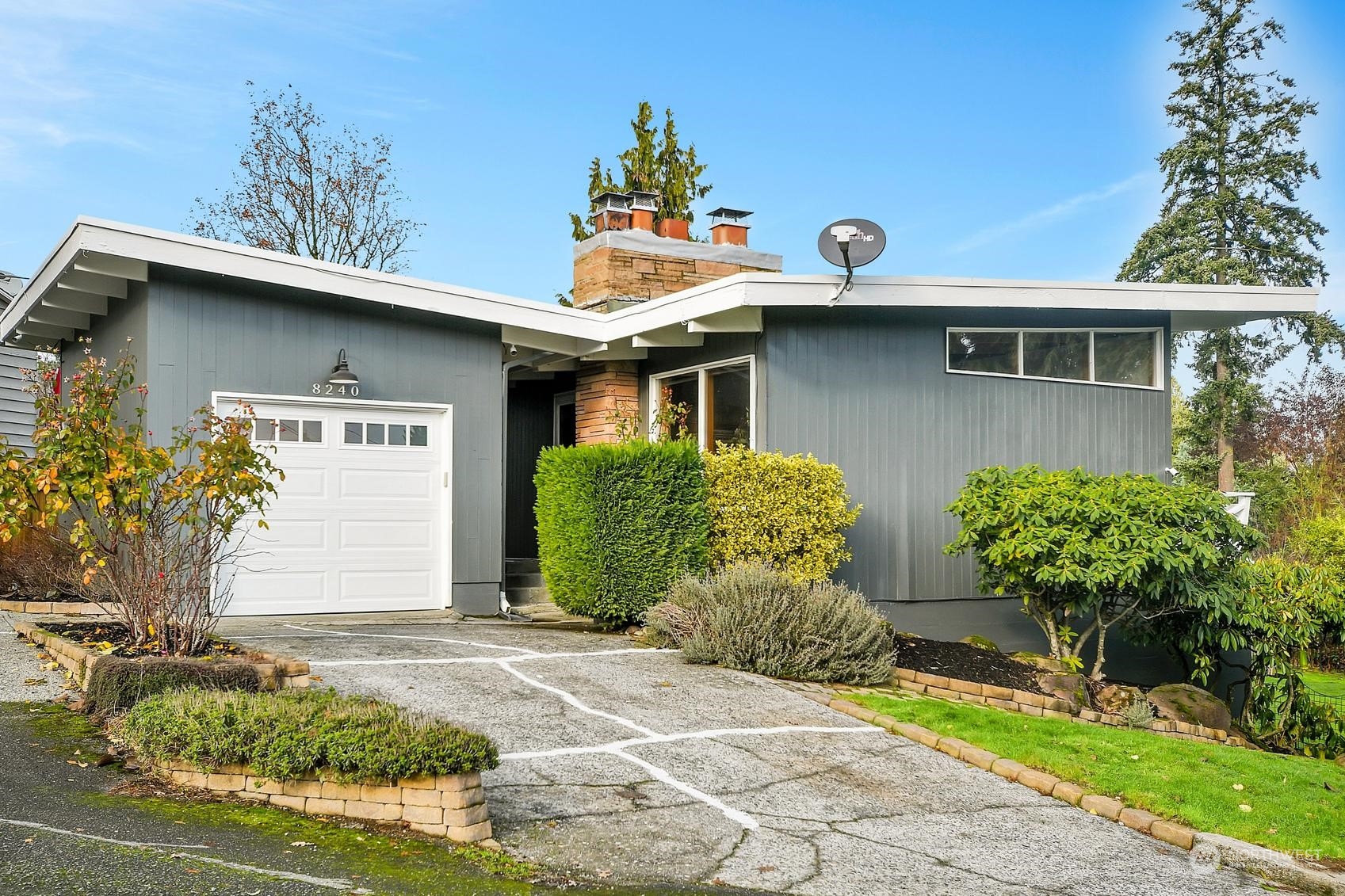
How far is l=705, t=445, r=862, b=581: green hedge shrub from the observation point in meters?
10.9

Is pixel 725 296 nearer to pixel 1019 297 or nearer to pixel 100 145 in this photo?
pixel 1019 297

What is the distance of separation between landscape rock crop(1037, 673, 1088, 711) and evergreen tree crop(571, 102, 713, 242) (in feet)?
50.3

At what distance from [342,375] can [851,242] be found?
5.10 meters

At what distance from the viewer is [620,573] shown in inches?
428

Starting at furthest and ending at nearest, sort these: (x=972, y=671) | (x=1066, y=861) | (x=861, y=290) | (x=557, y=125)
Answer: (x=557, y=125), (x=861, y=290), (x=972, y=671), (x=1066, y=861)

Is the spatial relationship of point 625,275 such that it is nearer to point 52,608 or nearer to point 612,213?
point 612,213

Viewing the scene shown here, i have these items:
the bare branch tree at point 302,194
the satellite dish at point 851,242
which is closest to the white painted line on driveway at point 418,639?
the satellite dish at point 851,242

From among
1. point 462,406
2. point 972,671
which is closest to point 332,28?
point 462,406

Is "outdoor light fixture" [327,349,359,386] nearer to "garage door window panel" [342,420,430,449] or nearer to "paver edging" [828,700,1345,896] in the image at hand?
"garage door window panel" [342,420,430,449]

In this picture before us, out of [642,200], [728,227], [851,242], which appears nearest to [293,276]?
[642,200]

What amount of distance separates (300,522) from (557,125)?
1580cm

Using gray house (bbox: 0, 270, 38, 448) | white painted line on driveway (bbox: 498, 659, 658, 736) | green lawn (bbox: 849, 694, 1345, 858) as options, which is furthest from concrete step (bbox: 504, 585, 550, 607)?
gray house (bbox: 0, 270, 38, 448)

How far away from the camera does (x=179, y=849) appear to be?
14.6 ft

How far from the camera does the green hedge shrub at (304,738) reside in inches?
197
